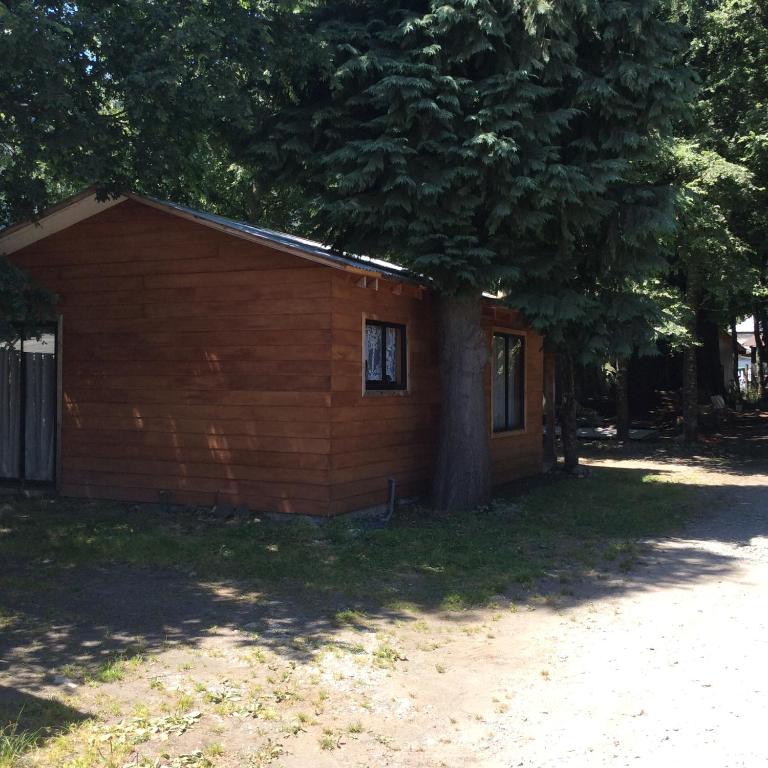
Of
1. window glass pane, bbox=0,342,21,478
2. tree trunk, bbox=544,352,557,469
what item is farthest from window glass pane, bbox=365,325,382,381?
tree trunk, bbox=544,352,557,469

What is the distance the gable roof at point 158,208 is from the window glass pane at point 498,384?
2953mm

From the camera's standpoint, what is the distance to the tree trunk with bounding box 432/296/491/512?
10.9 m

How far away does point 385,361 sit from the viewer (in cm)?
1096

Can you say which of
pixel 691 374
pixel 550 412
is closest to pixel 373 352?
pixel 550 412

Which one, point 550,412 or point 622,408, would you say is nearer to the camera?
point 550,412

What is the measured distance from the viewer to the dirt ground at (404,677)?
13.3 feet

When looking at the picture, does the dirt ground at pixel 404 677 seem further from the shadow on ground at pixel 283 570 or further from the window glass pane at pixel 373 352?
the window glass pane at pixel 373 352

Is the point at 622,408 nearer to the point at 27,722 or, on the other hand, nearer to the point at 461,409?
the point at 461,409

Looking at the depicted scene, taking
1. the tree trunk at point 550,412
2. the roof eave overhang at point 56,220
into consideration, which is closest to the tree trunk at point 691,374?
the tree trunk at point 550,412

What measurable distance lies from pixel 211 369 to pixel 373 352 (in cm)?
210

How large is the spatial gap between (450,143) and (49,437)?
6908 mm

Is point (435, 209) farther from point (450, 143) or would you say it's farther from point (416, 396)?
point (416, 396)

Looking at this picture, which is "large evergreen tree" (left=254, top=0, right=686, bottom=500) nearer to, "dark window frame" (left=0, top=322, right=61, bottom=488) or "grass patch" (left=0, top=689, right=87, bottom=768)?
"dark window frame" (left=0, top=322, right=61, bottom=488)

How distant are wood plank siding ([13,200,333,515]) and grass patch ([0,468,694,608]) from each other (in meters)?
0.56
